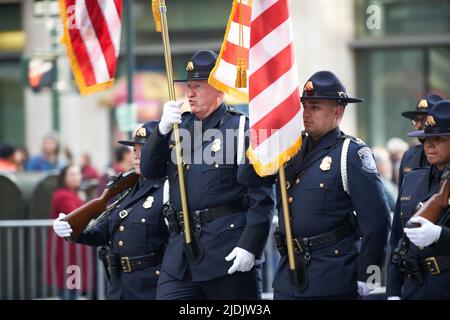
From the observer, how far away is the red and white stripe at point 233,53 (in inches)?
278

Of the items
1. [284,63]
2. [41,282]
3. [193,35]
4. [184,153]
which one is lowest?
[41,282]

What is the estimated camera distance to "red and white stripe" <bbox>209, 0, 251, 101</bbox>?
7.07m

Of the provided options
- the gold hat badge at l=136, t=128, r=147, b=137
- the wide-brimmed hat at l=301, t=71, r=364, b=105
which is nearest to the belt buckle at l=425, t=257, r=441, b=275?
the wide-brimmed hat at l=301, t=71, r=364, b=105

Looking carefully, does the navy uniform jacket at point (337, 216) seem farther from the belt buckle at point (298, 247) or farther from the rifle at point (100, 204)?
the rifle at point (100, 204)

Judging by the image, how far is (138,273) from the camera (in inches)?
302

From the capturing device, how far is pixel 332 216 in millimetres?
6652

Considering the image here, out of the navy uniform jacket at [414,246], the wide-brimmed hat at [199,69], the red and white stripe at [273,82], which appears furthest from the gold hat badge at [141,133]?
the navy uniform jacket at [414,246]

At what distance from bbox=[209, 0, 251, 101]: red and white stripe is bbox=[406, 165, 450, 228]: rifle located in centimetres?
155

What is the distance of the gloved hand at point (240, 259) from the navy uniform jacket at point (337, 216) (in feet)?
0.61

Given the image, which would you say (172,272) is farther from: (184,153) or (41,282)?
(41,282)

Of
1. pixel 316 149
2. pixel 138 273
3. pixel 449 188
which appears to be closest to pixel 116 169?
pixel 138 273

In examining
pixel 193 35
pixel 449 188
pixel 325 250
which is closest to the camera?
pixel 449 188

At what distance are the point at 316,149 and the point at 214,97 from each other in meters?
0.85
